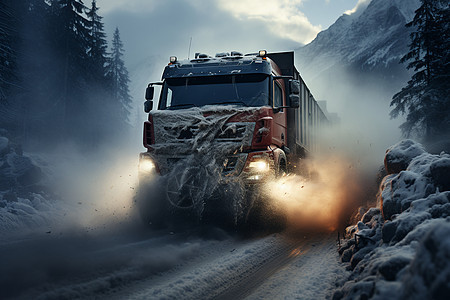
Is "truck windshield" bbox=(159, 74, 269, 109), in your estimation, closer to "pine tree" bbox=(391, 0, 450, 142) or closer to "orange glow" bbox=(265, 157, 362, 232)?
"orange glow" bbox=(265, 157, 362, 232)

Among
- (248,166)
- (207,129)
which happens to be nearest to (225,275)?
(248,166)

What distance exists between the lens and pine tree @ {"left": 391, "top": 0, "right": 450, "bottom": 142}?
18938 mm

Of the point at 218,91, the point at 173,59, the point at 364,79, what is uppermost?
the point at 364,79

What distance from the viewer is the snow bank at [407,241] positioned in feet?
6.34

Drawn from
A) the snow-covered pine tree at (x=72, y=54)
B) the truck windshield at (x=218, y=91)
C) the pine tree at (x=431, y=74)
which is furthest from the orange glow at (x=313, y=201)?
the snow-covered pine tree at (x=72, y=54)

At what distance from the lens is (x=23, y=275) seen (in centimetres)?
386

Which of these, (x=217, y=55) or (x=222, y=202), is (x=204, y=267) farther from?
(x=217, y=55)

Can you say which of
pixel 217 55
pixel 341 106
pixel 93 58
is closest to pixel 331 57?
pixel 341 106

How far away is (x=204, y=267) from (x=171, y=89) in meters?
4.33

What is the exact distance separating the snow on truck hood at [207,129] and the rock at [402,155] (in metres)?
2.34

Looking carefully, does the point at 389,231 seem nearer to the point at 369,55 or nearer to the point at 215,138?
the point at 215,138

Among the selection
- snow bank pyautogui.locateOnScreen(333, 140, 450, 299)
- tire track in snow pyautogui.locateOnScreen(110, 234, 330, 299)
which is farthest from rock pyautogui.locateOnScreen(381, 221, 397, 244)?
tire track in snow pyautogui.locateOnScreen(110, 234, 330, 299)

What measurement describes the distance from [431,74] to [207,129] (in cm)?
1951

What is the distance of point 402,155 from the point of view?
5664 millimetres
